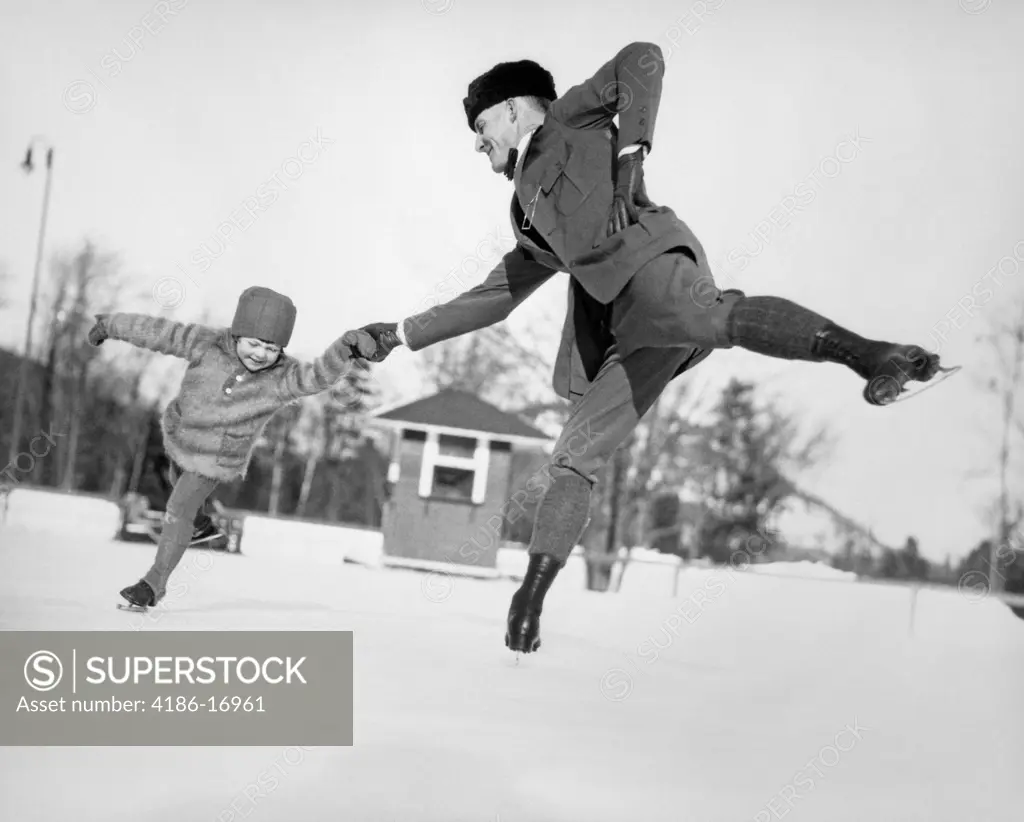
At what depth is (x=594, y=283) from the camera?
1431 mm

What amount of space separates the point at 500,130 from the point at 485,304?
296 millimetres

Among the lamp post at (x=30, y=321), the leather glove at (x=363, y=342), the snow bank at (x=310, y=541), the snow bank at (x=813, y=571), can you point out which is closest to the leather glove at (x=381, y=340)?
the leather glove at (x=363, y=342)

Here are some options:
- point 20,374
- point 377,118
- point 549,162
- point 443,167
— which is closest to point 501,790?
point 549,162

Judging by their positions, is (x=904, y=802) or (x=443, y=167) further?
(x=443, y=167)

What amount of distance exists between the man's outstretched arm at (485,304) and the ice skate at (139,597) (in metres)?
0.82

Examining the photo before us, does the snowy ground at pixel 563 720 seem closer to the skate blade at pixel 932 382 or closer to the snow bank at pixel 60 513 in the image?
the snow bank at pixel 60 513

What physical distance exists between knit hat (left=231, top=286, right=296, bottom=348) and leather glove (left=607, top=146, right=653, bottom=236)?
2.84 feet

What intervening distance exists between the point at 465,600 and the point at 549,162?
1.38 metres

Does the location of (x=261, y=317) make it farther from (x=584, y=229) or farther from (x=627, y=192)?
(x=627, y=192)

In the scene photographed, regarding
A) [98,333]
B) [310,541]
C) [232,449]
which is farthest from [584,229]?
[310,541]

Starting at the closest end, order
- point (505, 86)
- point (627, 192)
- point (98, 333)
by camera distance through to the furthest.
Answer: point (627, 192) < point (505, 86) < point (98, 333)

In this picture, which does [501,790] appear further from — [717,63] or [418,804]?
[717,63]

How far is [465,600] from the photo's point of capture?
2561 millimetres

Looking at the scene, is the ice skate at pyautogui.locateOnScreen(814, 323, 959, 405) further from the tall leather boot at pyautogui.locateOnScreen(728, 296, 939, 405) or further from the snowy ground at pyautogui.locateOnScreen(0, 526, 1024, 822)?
the snowy ground at pyautogui.locateOnScreen(0, 526, 1024, 822)
